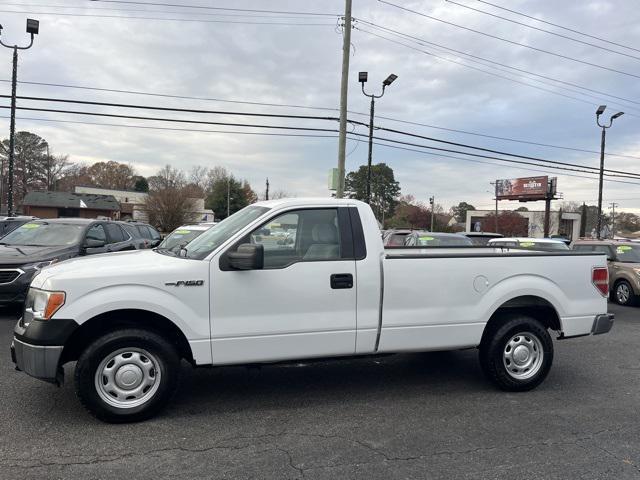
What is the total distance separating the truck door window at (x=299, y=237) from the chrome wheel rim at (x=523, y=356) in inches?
84.2

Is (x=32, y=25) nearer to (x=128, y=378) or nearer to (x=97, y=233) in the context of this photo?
(x=97, y=233)

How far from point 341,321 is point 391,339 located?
1.80ft

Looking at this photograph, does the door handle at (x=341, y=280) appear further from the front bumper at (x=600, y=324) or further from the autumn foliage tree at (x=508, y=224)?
the autumn foliage tree at (x=508, y=224)

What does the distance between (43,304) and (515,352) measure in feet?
14.7

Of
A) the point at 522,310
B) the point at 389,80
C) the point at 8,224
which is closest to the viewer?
the point at 522,310

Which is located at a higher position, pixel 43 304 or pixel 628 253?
pixel 628 253

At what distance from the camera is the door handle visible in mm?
4547

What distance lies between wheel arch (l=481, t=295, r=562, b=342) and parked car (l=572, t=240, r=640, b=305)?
7706 mm

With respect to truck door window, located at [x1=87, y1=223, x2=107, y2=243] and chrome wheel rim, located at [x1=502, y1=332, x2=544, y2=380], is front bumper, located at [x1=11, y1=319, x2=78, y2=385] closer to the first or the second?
chrome wheel rim, located at [x1=502, y1=332, x2=544, y2=380]

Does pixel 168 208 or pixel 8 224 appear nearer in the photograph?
pixel 8 224

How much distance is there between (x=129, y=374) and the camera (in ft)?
13.7

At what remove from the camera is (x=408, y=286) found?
479cm

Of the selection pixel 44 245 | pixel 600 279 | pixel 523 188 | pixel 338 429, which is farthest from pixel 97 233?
pixel 523 188

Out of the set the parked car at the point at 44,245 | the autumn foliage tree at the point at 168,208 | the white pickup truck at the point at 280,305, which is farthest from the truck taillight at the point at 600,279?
the autumn foliage tree at the point at 168,208
